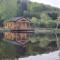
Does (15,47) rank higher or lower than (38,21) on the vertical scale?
lower

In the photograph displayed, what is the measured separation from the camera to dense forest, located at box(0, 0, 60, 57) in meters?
2.00

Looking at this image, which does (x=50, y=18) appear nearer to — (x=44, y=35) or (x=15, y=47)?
(x=44, y=35)

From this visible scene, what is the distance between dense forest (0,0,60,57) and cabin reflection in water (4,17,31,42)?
0.18ft

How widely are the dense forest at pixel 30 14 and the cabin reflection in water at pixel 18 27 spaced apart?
0.18 ft

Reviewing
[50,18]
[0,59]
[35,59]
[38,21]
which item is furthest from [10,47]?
[50,18]

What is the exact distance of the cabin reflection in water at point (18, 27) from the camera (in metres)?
1.98

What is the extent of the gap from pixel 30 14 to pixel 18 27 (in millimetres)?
211

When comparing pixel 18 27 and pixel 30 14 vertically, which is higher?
pixel 30 14

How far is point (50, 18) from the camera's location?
2.04 meters

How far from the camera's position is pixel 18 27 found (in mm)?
1988

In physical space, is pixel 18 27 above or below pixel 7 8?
below

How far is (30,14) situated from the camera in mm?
2029

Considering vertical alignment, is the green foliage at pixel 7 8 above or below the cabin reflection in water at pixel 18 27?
above

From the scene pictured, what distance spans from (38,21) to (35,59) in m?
0.44
